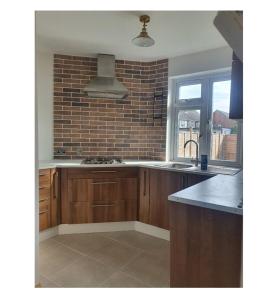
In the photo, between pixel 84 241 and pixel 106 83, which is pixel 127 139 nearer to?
pixel 106 83

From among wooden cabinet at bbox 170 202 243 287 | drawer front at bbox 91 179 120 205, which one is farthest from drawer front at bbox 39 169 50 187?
wooden cabinet at bbox 170 202 243 287

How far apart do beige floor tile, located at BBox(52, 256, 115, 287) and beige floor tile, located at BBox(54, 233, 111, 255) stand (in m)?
0.23

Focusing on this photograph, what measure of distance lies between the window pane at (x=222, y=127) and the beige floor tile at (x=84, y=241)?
1.72 meters

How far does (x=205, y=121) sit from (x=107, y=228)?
1882 mm

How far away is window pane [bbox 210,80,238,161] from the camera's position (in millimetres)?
2662

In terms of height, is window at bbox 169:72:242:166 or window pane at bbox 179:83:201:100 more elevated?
window pane at bbox 179:83:201:100

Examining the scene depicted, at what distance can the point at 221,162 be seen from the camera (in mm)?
2723

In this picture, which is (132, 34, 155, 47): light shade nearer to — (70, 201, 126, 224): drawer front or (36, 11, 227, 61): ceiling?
(36, 11, 227, 61): ceiling

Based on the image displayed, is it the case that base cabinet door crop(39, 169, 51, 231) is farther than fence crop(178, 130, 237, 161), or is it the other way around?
fence crop(178, 130, 237, 161)

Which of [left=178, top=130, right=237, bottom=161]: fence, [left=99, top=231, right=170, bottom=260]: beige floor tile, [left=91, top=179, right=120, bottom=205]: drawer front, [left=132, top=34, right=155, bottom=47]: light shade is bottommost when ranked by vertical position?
[left=99, top=231, right=170, bottom=260]: beige floor tile
